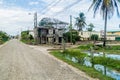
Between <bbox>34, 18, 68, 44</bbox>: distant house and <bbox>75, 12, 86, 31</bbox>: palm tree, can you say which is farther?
<bbox>75, 12, 86, 31</bbox>: palm tree

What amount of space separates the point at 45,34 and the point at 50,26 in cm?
308

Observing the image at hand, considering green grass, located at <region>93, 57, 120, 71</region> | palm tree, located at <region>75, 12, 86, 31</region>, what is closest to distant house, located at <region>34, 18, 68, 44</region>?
palm tree, located at <region>75, 12, 86, 31</region>

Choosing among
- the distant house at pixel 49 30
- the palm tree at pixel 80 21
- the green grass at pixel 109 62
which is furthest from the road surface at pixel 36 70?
the palm tree at pixel 80 21

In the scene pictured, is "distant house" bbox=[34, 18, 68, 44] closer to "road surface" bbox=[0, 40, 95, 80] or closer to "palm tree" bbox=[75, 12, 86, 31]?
"palm tree" bbox=[75, 12, 86, 31]

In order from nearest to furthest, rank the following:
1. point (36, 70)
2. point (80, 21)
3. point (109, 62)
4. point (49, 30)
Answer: point (36, 70)
point (109, 62)
point (49, 30)
point (80, 21)

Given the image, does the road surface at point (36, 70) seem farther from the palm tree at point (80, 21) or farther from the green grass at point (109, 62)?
the palm tree at point (80, 21)

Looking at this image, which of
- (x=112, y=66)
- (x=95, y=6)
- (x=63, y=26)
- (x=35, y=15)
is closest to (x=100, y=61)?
(x=112, y=66)

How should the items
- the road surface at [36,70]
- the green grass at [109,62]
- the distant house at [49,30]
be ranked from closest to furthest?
the road surface at [36,70] < the green grass at [109,62] < the distant house at [49,30]

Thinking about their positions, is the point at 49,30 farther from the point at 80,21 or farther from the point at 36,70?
the point at 36,70

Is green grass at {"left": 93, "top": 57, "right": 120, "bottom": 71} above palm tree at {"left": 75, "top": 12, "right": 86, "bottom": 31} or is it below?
below

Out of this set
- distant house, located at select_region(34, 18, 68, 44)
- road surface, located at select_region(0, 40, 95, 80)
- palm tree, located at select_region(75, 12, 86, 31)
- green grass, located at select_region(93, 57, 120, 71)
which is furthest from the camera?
palm tree, located at select_region(75, 12, 86, 31)

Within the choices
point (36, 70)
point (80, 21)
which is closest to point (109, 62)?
point (36, 70)

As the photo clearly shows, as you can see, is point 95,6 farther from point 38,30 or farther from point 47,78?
point 38,30

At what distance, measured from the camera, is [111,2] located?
49.7m
